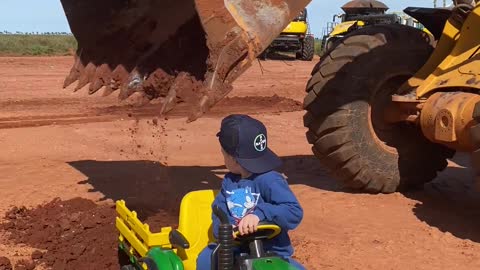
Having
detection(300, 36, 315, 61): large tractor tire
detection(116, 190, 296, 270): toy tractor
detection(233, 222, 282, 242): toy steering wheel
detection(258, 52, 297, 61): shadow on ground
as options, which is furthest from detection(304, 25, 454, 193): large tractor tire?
detection(300, 36, 315, 61): large tractor tire

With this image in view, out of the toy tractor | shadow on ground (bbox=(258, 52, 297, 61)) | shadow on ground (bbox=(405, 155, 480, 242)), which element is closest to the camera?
the toy tractor

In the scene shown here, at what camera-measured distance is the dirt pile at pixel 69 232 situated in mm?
4793

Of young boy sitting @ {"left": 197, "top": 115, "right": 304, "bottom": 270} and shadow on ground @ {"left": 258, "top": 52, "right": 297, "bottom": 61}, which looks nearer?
young boy sitting @ {"left": 197, "top": 115, "right": 304, "bottom": 270}

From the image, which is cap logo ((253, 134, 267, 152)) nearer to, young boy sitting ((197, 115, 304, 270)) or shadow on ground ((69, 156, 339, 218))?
young boy sitting ((197, 115, 304, 270))

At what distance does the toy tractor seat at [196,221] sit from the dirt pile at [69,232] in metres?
1.22

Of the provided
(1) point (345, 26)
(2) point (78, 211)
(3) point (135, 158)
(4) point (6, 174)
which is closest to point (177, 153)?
(3) point (135, 158)

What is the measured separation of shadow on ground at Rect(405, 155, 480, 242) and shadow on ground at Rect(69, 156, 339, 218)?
2.95 feet

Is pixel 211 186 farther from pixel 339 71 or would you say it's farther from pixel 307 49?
pixel 307 49

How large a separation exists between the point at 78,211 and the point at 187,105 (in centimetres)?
184

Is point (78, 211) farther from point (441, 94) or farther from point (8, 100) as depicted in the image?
point (8, 100)

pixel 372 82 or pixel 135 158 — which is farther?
pixel 135 158

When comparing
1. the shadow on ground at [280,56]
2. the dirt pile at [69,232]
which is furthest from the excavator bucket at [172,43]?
the shadow on ground at [280,56]

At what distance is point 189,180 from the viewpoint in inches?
283

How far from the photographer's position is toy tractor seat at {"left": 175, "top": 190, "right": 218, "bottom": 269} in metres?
3.55
